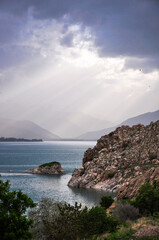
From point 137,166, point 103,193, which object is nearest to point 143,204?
point 103,193

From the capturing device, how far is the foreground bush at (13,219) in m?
21.2

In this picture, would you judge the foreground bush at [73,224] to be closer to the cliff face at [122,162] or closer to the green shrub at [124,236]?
the green shrub at [124,236]

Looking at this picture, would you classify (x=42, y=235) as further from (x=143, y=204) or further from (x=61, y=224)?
(x=143, y=204)

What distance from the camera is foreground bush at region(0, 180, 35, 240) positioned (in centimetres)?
2120

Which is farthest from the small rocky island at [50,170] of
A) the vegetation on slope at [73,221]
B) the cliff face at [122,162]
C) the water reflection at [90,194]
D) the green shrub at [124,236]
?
the green shrub at [124,236]

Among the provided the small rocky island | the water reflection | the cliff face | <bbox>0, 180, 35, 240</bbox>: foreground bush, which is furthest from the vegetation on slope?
the small rocky island

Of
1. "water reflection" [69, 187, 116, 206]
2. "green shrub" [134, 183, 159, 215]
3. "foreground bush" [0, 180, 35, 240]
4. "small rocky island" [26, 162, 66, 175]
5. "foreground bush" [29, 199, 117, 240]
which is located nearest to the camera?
"foreground bush" [0, 180, 35, 240]

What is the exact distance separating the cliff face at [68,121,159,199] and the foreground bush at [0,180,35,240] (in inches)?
1617

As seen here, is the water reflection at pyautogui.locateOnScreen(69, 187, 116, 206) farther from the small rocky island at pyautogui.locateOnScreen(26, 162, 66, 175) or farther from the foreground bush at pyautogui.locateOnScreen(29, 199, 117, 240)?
the small rocky island at pyautogui.locateOnScreen(26, 162, 66, 175)

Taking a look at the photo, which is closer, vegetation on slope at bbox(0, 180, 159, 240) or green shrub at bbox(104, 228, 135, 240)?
vegetation on slope at bbox(0, 180, 159, 240)

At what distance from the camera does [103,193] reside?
71188 millimetres

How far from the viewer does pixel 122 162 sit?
87.8 meters

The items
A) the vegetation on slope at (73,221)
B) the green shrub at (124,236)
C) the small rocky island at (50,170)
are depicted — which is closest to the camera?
the vegetation on slope at (73,221)

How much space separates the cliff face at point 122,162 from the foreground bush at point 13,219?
41.1 meters
